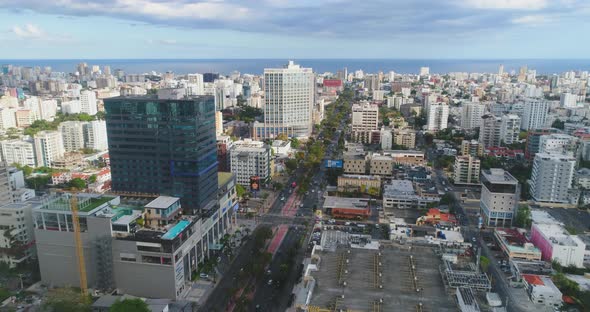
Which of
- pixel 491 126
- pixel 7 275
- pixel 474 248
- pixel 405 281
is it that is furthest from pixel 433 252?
pixel 491 126

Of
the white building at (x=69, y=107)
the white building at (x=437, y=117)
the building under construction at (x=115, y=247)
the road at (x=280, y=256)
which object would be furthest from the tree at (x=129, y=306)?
the white building at (x=69, y=107)

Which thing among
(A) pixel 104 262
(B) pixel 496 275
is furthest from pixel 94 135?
(B) pixel 496 275

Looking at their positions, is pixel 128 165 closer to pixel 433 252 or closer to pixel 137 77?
pixel 433 252

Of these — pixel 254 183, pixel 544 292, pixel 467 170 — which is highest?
pixel 467 170

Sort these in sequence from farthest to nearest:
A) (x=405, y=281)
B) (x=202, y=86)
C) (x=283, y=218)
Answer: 1. (x=202, y=86)
2. (x=283, y=218)
3. (x=405, y=281)

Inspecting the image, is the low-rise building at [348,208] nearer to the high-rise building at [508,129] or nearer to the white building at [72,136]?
the high-rise building at [508,129]

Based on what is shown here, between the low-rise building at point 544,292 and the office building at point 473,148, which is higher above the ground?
the office building at point 473,148

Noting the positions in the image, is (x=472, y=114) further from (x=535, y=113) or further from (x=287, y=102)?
(x=287, y=102)
